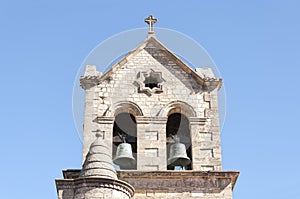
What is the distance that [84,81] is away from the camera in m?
13.5

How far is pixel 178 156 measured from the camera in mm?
12602

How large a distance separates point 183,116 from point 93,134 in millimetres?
2117

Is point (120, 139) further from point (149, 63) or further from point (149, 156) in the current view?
point (149, 63)

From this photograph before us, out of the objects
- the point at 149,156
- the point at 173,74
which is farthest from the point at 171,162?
the point at 173,74

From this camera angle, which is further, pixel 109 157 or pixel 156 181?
pixel 156 181

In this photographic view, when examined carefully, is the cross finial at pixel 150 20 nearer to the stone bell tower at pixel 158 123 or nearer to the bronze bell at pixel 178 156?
the stone bell tower at pixel 158 123

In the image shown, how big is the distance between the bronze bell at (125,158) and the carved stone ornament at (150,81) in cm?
150

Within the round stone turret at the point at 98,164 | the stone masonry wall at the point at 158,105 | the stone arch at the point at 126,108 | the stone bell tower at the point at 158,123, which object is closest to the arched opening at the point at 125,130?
the stone bell tower at the point at 158,123

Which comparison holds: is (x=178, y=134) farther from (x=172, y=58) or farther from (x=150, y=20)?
(x=150, y=20)

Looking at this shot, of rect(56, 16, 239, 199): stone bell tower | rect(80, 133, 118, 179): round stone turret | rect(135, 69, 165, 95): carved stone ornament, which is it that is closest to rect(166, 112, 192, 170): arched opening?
rect(56, 16, 239, 199): stone bell tower

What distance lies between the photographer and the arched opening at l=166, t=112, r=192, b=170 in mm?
12957

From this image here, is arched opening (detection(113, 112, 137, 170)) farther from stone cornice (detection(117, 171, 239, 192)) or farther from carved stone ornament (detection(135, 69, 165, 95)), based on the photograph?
stone cornice (detection(117, 171, 239, 192))

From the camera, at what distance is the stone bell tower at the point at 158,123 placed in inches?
476

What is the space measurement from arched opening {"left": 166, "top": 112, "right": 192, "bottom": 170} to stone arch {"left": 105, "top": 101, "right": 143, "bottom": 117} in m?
0.83
